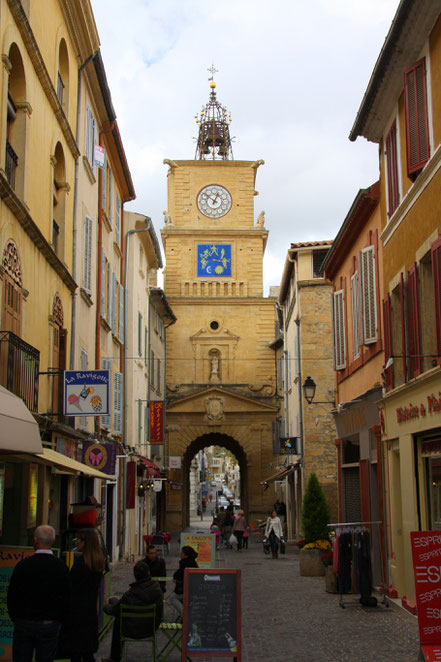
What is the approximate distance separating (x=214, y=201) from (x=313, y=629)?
44488 mm

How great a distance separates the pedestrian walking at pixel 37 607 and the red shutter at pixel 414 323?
24.1ft

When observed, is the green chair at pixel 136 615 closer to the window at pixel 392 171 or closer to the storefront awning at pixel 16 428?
the storefront awning at pixel 16 428

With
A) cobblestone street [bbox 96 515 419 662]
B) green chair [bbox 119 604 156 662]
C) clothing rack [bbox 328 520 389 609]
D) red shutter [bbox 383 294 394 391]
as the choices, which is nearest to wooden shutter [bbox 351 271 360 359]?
red shutter [bbox 383 294 394 391]

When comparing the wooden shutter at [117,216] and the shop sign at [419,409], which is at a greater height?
the wooden shutter at [117,216]

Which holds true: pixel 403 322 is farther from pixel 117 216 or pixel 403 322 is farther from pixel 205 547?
pixel 117 216

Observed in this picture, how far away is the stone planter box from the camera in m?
20.0

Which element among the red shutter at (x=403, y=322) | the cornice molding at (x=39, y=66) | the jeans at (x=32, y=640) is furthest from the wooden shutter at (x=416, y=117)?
the jeans at (x=32, y=640)

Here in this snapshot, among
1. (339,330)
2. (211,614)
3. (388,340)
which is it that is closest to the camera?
(211,614)

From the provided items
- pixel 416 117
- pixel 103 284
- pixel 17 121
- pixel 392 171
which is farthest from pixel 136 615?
pixel 103 284

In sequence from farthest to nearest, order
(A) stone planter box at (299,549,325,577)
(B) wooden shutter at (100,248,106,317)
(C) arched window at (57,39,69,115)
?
(B) wooden shutter at (100,248,106,317) < (A) stone planter box at (299,549,325,577) < (C) arched window at (57,39,69,115)

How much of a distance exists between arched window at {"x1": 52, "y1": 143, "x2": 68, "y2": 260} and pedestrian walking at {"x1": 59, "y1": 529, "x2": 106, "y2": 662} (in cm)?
903

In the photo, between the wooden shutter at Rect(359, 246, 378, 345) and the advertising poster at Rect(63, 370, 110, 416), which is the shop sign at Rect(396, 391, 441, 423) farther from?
the advertising poster at Rect(63, 370, 110, 416)

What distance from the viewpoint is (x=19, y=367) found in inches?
468

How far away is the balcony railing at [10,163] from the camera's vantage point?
12.2 meters
